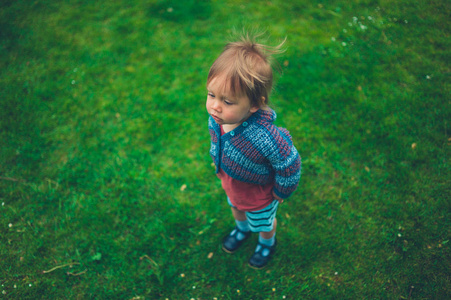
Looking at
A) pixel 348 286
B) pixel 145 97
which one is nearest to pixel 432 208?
pixel 348 286

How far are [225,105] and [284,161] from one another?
19.8 inches

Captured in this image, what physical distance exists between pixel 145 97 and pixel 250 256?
262cm

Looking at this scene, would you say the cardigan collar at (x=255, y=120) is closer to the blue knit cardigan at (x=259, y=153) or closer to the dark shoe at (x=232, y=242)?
the blue knit cardigan at (x=259, y=153)

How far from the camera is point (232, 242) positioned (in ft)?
9.12

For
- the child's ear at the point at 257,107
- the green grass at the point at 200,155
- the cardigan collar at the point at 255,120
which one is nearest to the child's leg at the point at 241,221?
the green grass at the point at 200,155

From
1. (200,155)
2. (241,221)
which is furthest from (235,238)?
(200,155)

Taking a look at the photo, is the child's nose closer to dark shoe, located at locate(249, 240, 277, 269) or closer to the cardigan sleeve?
the cardigan sleeve

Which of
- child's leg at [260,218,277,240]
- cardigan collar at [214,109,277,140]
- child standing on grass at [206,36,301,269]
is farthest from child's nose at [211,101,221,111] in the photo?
child's leg at [260,218,277,240]

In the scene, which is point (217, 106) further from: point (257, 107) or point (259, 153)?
point (259, 153)

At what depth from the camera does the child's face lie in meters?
1.55

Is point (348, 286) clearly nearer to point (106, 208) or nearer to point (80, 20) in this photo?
point (106, 208)

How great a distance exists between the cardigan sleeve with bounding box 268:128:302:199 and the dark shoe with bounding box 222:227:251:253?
1.15 meters

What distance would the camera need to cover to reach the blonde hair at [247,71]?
151 centimetres

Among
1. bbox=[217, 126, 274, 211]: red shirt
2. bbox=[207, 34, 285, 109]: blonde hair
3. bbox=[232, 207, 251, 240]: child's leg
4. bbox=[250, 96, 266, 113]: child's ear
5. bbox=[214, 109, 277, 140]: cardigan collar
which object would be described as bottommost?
bbox=[232, 207, 251, 240]: child's leg
